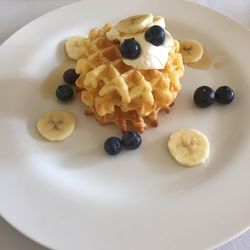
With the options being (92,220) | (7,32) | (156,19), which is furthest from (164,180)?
(7,32)

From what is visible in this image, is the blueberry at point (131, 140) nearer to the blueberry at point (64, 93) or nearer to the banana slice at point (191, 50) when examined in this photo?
the blueberry at point (64, 93)

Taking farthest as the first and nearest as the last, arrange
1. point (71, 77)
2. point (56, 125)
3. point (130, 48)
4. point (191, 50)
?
1. point (191, 50)
2. point (71, 77)
3. point (56, 125)
4. point (130, 48)

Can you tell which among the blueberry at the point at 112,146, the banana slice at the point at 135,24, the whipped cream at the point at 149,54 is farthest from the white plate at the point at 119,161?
the banana slice at the point at 135,24

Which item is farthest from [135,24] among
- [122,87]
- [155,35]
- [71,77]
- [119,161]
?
[119,161]

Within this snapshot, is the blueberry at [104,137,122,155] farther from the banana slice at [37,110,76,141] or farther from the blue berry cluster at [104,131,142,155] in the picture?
the banana slice at [37,110,76,141]

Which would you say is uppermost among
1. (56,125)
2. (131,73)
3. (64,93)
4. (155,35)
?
(155,35)

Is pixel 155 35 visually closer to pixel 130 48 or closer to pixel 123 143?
pixel 130 48

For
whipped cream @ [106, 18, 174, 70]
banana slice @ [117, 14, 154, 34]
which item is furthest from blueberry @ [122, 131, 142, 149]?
banana slice @ [117, 14, 154, 34]
